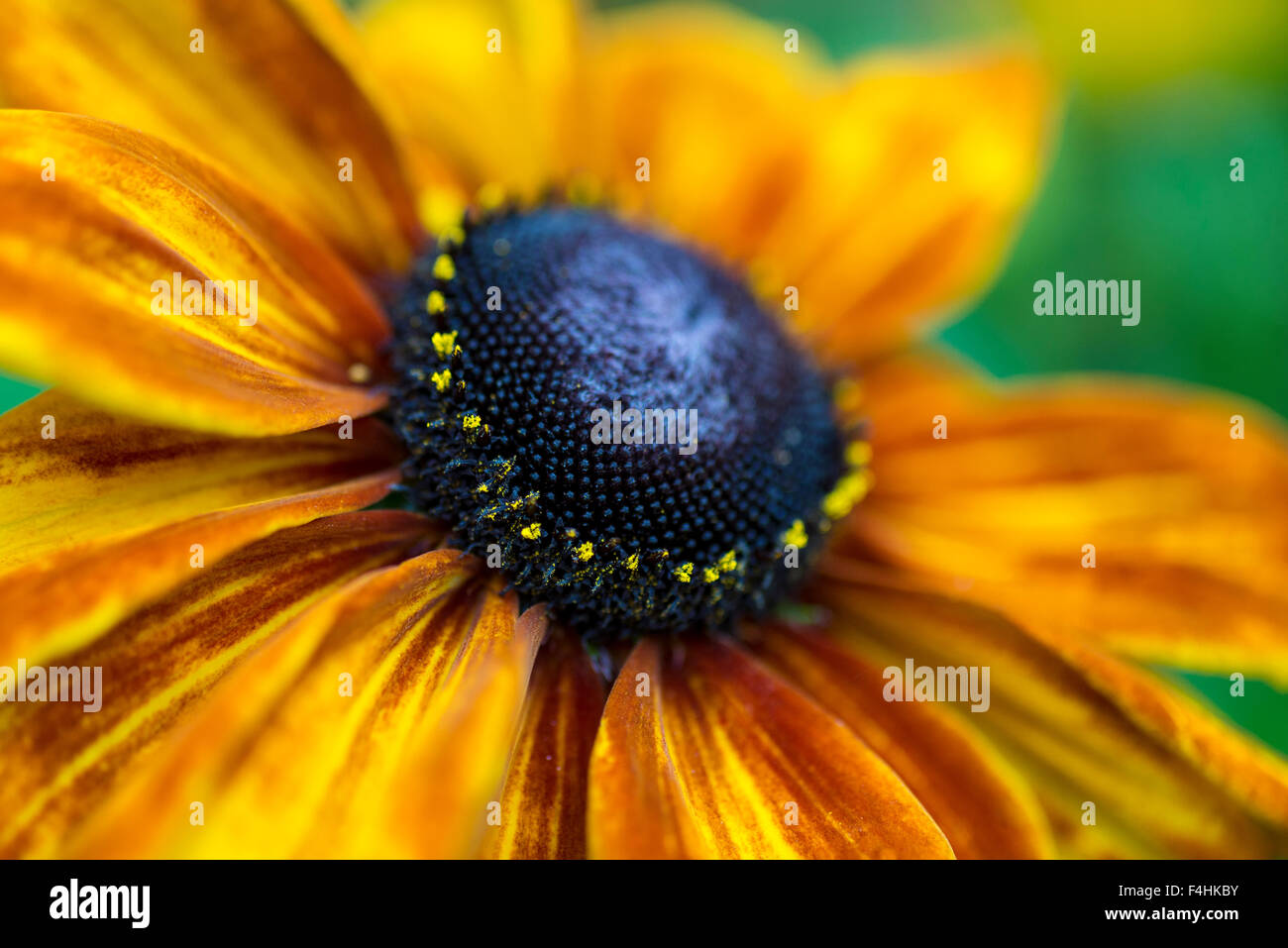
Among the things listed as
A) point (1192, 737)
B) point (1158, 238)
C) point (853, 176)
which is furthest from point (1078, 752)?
point (1158, 238)

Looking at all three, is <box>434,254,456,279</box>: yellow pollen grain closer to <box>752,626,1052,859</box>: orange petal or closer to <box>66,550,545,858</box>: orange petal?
<box>66,550,545,858</box>: orange petal

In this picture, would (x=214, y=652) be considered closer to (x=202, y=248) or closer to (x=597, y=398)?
(x=202, y=248)

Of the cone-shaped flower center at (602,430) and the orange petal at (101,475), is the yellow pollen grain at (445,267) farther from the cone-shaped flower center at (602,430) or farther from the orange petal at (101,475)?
the orange petal at (101,475)

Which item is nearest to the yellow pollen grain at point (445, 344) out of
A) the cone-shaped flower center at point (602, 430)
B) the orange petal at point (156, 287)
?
the cone-shaped flower center at point (602, 430)

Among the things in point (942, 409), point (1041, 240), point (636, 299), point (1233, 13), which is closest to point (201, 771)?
point (636, 299)

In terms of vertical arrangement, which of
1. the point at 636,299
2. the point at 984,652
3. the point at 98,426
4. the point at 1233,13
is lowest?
the point at 984,652

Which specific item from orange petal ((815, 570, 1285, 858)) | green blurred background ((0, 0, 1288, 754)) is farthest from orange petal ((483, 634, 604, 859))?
green blurred background ((0, 0, 1288, 754))
